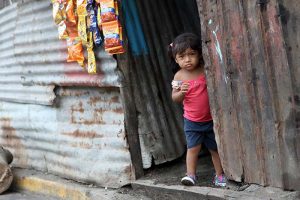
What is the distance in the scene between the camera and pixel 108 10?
14.8 ft

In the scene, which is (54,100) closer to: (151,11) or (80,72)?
(80,72)

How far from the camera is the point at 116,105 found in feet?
16.1

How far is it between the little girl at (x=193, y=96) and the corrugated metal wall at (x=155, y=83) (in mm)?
668

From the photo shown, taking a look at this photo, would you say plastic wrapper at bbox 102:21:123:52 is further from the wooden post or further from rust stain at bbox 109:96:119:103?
the wooden post

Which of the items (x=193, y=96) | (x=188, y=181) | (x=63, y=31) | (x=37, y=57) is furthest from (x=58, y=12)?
(x=188, y=181)

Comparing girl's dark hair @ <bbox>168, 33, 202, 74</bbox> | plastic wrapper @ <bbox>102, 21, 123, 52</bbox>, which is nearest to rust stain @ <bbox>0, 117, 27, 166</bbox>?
plastic wrapper @ <bbox>102, 21, 123, 52</bbox>

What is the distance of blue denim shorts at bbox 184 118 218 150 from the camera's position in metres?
4.24

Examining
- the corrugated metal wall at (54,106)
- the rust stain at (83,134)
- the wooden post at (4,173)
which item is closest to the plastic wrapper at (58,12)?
the corrugated metal wall at (54,106)

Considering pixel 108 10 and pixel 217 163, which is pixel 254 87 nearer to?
pixel 217 163

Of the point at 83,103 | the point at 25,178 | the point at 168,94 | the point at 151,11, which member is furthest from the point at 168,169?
the point at 25,178

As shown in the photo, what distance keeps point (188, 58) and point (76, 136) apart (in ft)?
6.54

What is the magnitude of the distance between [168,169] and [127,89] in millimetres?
937

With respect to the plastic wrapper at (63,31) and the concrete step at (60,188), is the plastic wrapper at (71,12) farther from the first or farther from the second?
the concrete step at (60,188)

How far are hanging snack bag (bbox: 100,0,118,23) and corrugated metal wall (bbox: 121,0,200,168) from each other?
0.24 metres
